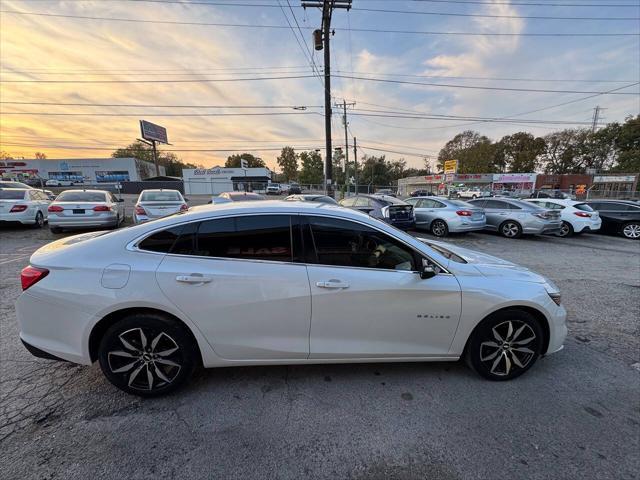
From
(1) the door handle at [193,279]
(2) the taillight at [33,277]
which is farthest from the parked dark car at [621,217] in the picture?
(2) the taillight at [33,277]

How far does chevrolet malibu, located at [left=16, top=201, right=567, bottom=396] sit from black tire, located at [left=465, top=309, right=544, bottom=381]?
0.01 meters

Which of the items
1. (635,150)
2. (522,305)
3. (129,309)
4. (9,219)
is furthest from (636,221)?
(635,150)

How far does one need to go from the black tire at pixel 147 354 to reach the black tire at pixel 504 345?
2407 mm

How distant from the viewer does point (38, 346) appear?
2.24 meters

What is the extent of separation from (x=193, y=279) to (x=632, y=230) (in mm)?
15889

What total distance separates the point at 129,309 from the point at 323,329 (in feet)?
4.95

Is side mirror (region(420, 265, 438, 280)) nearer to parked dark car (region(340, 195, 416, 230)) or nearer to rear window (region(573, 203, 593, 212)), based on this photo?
parked dark car (region(340, 195, 416, 230))

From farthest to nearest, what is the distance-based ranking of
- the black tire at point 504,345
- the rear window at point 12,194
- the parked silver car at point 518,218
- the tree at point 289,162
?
the tree at point 289,162 → the parked silver car at point 518,218 → the rear window at point 12,194 → the black tire at point 504,345

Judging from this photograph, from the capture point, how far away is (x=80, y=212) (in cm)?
817

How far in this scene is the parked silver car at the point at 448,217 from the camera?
32.5 feet

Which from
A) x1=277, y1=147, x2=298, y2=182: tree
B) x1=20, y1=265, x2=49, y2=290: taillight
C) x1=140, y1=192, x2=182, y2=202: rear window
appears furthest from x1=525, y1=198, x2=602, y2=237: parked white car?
x1=277, y1=147, x2=298, y2=182: tree

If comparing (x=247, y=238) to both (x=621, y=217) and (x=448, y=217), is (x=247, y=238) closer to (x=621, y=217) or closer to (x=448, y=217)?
(x=448, y=217)

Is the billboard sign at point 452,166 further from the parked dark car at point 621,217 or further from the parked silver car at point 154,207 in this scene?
A: the parked silver car at point 154,207

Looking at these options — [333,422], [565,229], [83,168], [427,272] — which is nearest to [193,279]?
[333,422]
